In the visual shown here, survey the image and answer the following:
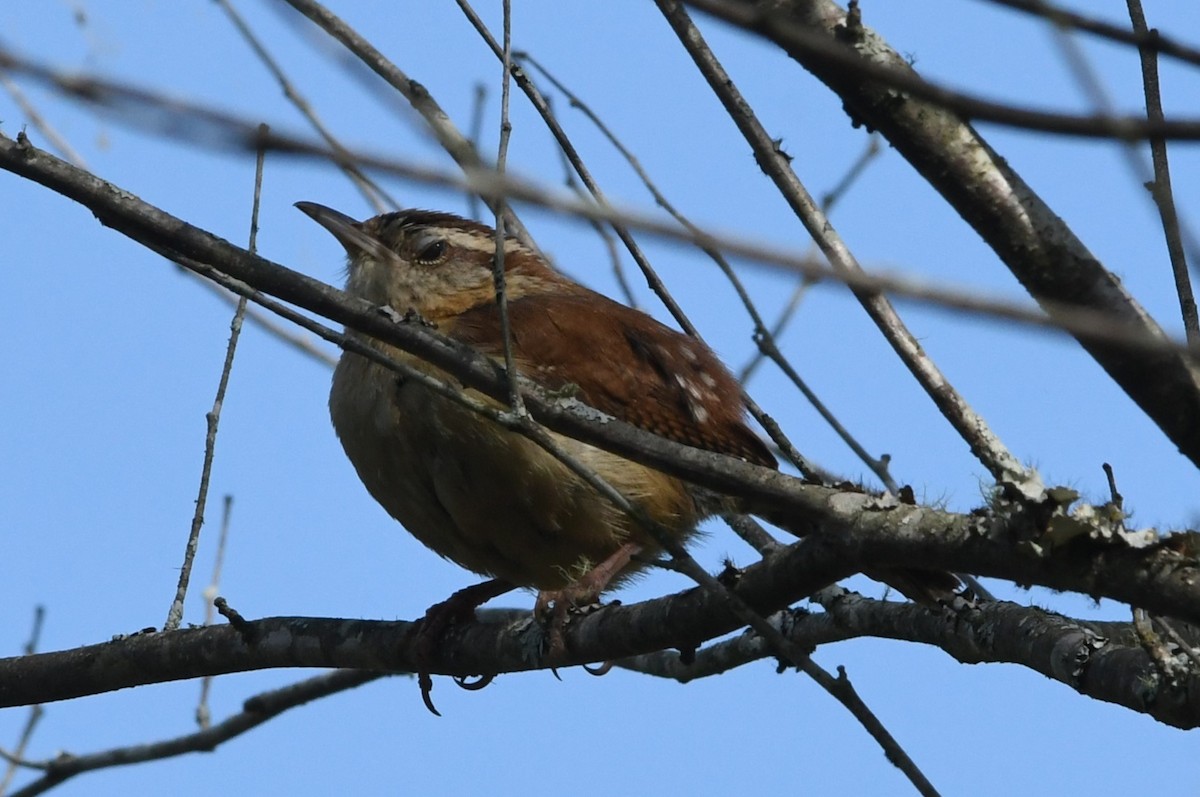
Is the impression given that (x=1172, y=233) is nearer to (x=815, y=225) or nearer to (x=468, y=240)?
(x=815, y=225)

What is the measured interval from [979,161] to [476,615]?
3.21 meters

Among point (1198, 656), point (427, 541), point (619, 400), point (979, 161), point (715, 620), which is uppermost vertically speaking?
point (619, 400)

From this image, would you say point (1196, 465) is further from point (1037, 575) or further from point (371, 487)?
point (371, 487)

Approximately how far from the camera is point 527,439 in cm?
449

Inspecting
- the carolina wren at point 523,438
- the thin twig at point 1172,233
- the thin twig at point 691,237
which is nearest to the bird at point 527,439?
the carolina wren at point 523,438

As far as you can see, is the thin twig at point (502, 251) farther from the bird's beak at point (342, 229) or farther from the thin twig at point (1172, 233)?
the bird's beak at point (342, 229)

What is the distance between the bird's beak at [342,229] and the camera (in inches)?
238

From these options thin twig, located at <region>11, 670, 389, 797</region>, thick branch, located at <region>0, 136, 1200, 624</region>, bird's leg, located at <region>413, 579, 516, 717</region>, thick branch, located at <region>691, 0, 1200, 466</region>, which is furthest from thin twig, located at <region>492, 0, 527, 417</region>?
thin twig, located at <region>11, 670, 389, 797</region>

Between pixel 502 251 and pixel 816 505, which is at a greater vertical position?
pixel 502 251

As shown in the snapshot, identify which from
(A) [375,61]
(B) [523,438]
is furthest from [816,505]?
(A) [375,61]

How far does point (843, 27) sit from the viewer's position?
9.01 feet

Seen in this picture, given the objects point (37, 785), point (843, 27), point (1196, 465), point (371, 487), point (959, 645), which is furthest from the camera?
point (37, 785)

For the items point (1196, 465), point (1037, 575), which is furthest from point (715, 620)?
Result: point (1196, 465)

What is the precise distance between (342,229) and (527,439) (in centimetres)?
198
